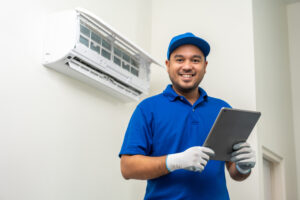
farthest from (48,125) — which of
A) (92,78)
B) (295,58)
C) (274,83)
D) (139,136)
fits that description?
(295,58)

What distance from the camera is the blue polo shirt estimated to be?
5.09 ft

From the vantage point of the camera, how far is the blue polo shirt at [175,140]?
1.55 meters

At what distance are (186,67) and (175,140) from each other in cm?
35

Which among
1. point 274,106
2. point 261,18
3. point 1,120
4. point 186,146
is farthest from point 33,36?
point 274,106

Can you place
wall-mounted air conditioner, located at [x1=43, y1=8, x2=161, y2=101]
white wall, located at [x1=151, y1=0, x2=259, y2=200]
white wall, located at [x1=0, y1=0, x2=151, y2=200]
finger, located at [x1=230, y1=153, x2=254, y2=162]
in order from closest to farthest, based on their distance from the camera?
finger, located at [x1=230, y1=153, x2=254, y2=162] → white wall, located at [x1=0, y1=0, x2=151, y2=200] → wall-mounted air conditioner, located at [x1=43, y1=8, x2=161, y2=101] → white wall, located at [x1=151, y1=0, x2=259, y2=200]

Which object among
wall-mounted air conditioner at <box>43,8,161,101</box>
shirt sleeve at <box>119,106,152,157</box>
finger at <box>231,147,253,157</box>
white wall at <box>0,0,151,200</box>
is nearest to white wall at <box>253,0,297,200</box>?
wall-mounted air conditioner at <box>43,8,161,101</box>

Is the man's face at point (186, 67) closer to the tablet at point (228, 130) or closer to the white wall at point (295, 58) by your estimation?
the tablet at point (228, 130)

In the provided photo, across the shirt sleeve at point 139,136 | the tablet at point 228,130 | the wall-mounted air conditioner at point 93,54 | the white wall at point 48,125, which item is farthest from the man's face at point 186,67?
the white wall at point 48,125

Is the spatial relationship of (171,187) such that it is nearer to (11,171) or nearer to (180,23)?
(11,171)

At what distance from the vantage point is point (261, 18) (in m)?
3.34

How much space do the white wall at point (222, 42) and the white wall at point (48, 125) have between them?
69 cm

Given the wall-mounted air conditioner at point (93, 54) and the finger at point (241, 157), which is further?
the wall-mounted air conditioner at point (93, 54)

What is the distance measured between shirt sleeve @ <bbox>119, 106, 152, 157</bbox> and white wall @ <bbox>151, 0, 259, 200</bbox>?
4.16 ft

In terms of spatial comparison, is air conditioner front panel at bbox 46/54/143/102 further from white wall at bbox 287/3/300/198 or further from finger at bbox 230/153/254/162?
white wall at bbox 287/3/300/198
